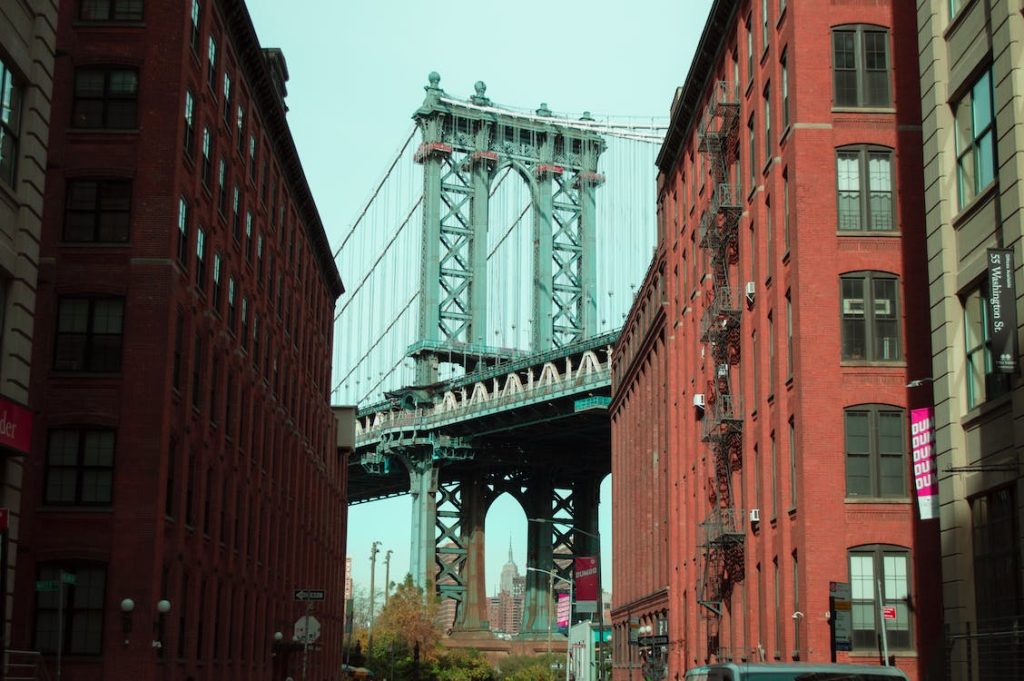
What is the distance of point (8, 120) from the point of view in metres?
27.1

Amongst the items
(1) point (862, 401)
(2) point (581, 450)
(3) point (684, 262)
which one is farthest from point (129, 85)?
(2) point (581, 450)

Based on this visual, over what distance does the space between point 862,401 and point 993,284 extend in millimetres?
16271

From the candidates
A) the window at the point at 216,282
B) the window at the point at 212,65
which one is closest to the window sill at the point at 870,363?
the window at the point at 216,282

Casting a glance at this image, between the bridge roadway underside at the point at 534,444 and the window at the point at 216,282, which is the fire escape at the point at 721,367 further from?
the bridge roadway underside at the point at 534,444

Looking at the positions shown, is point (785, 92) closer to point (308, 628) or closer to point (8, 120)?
point (308, 628)

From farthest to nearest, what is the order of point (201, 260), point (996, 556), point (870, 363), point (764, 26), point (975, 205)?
1. point (764, 26)
2. point (201, 260)
3. point (870, 363)
4. point (975, 205)
5. point (996, 556)

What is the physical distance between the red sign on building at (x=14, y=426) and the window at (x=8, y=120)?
422 cm

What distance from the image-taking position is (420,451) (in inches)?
5271

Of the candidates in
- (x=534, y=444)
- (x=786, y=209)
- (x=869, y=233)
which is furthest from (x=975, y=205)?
(x=534, y=444)

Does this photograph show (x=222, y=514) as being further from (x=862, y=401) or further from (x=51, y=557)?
(x=862, y=401)

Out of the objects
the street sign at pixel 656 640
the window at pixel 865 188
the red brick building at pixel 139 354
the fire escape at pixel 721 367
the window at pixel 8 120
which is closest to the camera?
the window at pixel 8 120

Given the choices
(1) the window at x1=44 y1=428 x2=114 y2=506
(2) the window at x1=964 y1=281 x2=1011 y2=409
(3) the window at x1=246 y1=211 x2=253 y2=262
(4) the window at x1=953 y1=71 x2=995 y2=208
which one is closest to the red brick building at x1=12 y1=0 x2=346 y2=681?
(1) the window at x1=44 y1=428 x2=114 y2=506

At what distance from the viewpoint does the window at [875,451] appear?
39.6 metres

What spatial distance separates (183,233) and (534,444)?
101m
